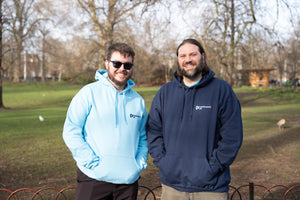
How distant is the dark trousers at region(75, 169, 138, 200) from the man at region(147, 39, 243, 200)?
364 mm

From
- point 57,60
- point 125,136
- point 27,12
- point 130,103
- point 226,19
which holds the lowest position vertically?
point 125,136

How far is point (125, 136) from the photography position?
2797 mm

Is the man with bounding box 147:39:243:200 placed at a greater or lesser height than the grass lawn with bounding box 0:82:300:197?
greater

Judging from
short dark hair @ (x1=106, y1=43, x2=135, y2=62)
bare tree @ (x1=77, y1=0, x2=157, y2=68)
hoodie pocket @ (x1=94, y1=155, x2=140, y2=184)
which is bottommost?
hoodie pocket @ (x1=94, y1=155, x2=140, y2=184)

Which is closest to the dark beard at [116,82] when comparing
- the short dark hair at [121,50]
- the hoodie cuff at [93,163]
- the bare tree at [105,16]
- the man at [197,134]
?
the short dark hair at [121,50]

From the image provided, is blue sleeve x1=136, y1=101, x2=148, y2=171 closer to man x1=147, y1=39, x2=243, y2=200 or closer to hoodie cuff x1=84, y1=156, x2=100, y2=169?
man x1=147, y1=39, x2=243, y2=200

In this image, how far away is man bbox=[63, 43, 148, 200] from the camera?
2.72m

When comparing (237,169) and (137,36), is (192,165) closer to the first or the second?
(237,169)

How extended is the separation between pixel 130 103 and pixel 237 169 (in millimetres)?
5272

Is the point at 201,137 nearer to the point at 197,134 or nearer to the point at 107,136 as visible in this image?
the point at 197,134

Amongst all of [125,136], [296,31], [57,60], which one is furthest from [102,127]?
[57,60]

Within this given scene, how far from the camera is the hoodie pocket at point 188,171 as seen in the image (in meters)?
2.60

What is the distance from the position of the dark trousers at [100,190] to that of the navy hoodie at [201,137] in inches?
15.0

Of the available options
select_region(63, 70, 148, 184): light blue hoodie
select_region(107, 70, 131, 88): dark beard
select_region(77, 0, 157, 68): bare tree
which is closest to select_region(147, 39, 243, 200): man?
select_region(63, 70, 148, 184): light blue hoodie
